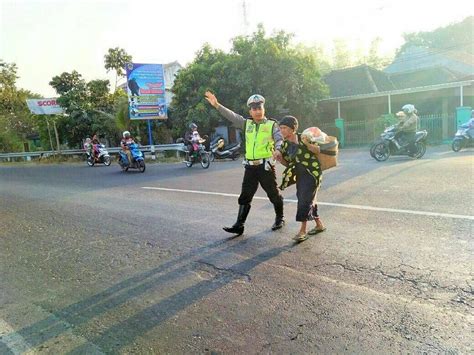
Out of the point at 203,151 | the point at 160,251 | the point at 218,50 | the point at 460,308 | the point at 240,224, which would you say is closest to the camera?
the point at 460,308

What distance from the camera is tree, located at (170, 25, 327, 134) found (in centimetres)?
2095

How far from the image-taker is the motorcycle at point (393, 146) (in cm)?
1257

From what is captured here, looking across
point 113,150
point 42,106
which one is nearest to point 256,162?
point 113,150

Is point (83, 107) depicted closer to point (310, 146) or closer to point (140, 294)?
point (310, 146)

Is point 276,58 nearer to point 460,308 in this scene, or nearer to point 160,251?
point 160,251

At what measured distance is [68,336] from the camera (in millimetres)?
2975

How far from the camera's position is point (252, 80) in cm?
2123

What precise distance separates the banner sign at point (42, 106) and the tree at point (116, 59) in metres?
11.5

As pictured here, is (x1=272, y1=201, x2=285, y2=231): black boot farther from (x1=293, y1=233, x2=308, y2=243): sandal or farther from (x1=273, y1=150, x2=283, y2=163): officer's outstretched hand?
(x1=273, y1=150, x2=283, y2=163): officer's outstretched hand

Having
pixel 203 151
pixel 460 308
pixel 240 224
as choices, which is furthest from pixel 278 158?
pixel 203 151

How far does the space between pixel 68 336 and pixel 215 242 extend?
2291 mm

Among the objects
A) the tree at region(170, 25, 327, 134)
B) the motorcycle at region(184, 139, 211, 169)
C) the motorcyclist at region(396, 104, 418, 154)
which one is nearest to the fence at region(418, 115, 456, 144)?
the tree at region(170, 25, 327, 134)

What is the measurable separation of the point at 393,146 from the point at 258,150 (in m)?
8.96

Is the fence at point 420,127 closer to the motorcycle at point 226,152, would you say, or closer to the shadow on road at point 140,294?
the motorcycle at point 226,152
